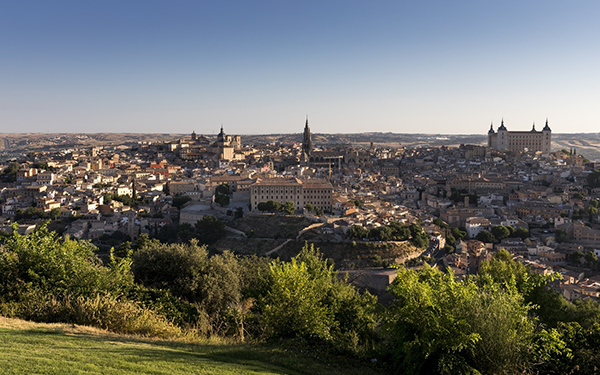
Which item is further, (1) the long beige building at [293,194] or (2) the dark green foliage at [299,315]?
(1) the long beige building at [293,194]

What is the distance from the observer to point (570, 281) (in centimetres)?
1941

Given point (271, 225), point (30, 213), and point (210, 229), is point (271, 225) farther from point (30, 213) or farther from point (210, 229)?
point (30, 213)

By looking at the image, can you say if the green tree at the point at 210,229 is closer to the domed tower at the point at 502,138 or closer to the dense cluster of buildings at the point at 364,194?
the dense cluster of buildings at the point at 364,194

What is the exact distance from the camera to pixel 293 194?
3312 cm

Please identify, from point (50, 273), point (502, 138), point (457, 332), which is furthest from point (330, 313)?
point (502, 138)

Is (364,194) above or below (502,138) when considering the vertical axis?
below

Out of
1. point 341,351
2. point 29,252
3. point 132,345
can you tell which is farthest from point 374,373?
point 29,252

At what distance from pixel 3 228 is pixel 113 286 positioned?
23032 mm

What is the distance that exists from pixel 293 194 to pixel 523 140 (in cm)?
4269

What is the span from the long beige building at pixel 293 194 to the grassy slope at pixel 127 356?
89.5 feet

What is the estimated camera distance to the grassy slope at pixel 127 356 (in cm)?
397

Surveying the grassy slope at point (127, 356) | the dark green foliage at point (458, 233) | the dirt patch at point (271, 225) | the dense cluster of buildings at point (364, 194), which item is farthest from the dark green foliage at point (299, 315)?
the dark green foliage at point (458, 233)

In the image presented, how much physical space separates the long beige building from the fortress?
38.7 meters

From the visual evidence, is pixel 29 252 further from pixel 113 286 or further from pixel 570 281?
pixel 570 281
